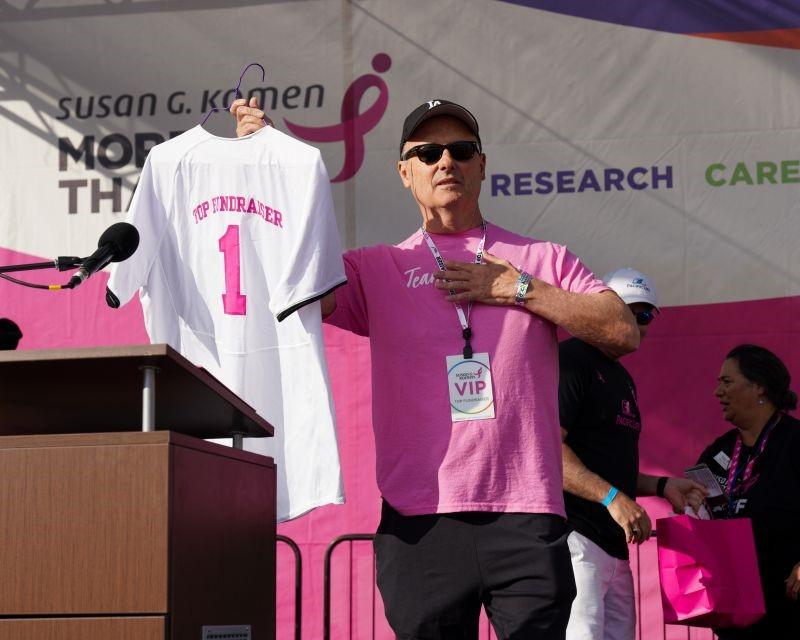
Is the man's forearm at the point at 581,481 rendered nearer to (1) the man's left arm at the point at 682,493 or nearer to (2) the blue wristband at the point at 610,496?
(2) the blue wristband at the point at 610,496

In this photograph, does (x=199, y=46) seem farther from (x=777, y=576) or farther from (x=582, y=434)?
(x=777, y=576)

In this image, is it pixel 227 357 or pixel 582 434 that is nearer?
pixel 227 357

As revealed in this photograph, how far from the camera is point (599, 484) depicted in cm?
377

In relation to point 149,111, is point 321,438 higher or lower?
lower

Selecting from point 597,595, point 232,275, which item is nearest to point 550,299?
point 232,275

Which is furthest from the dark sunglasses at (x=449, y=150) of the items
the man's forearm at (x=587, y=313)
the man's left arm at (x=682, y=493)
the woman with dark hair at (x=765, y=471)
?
the woman with dark hair at (x=765, y=471)

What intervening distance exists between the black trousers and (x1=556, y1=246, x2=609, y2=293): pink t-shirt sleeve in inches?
24.1

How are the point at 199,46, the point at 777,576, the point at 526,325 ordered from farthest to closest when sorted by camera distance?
the point at 199,46, the point at 777,576, the point at 526,325

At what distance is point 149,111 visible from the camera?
588 centimetres

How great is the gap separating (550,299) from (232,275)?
45.9 inches

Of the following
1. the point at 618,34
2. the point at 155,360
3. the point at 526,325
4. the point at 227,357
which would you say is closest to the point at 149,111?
the point at 618,34

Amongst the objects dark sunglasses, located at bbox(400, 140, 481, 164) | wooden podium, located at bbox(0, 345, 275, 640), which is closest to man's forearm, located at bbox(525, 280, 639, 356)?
dark sunglasses, located at bbox(400, 140, 481, 164)

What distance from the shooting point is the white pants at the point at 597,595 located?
3.83 meters

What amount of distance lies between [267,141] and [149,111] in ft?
8.66
